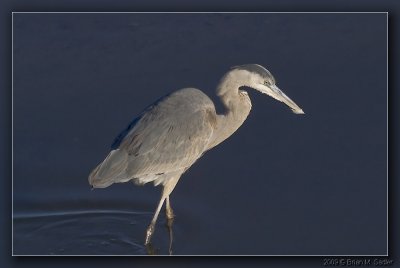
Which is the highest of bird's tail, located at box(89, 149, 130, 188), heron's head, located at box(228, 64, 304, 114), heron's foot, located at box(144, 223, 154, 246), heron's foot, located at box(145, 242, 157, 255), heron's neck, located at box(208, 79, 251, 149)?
heron's head, located at box(228, 64, 304, 114)

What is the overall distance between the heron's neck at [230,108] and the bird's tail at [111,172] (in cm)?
88

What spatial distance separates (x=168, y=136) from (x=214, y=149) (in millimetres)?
1147

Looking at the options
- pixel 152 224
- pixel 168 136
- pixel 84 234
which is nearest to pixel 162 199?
pixel 152 224

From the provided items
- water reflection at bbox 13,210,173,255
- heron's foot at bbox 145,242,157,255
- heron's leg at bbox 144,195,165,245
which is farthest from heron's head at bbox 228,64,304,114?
heron's foot at bbox 145,242,157,255

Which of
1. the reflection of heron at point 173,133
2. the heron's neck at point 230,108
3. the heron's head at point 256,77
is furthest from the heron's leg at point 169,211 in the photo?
the heron's head at point 256,77

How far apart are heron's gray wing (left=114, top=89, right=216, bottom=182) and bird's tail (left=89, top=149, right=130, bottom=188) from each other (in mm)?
40

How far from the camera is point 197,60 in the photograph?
8.15 m

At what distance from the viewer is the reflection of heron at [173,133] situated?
6262mm

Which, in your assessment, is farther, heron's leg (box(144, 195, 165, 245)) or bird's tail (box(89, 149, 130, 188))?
heron's leg (box(144, 195, 165, 245))

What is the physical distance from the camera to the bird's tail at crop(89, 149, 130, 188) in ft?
20.2

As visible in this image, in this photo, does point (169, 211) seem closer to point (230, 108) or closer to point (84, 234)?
point (84, 234)

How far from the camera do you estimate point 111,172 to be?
6.20 m

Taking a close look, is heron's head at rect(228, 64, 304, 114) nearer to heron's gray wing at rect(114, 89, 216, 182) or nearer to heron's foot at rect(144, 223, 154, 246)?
heron's gray wing at rect(114, 89, 216, 182)

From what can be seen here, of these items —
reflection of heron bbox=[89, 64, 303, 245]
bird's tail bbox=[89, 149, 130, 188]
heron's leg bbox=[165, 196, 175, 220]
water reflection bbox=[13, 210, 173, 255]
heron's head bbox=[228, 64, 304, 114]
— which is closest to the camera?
bird's tail bbox=[89, 149, 130, 188]
